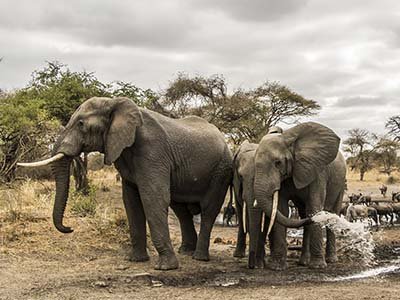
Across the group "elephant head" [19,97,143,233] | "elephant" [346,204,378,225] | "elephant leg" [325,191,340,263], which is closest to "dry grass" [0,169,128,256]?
"elephant head" [19,97,143,233]

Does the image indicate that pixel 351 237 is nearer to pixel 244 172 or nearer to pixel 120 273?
pixel 244 172

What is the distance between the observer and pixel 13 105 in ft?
72.3

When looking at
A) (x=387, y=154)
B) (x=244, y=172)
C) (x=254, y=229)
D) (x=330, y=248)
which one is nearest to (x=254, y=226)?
(x=254, y=229)

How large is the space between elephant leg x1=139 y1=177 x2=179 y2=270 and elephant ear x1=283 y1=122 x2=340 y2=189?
7.32 ft

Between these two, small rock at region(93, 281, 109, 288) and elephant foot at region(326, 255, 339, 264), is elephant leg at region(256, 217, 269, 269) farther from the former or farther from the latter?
small rock at region(93, 281, 109, 288)

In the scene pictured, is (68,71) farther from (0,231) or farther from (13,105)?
(0,231)

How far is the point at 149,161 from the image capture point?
31.5 ft

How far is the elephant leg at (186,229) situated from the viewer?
11.7 m

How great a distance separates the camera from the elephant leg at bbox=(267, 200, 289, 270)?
10.0m

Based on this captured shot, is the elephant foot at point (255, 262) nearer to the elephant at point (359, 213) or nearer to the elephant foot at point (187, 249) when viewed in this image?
the elephant foot at point (187, 249)

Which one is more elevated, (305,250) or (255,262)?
(305,250)

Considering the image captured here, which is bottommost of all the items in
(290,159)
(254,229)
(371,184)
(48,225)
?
(48,225)

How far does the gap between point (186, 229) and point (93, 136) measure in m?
3.24

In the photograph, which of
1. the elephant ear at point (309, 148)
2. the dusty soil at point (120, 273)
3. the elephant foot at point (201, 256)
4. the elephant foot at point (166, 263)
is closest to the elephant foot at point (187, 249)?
the dusty soil at point (120, 273)
